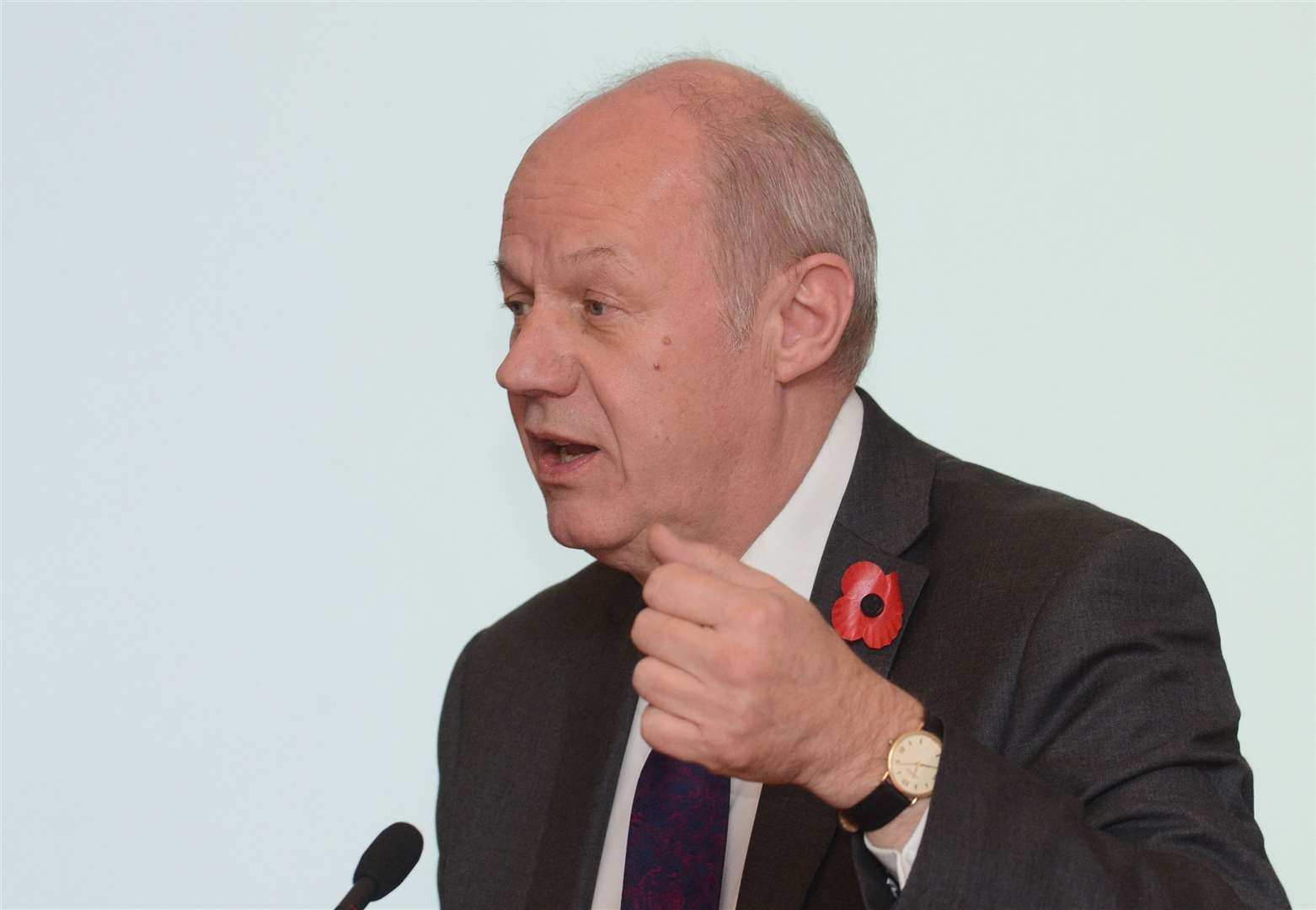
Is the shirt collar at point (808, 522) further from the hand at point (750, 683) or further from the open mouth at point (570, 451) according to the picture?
the hand at point (750, 683)

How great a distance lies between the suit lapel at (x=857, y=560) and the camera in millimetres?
2078

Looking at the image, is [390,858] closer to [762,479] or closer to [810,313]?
[762,479]

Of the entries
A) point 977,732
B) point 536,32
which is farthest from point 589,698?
point 536,32

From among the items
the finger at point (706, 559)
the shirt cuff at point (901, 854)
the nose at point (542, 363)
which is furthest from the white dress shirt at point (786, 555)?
the finger at point (706, 559)

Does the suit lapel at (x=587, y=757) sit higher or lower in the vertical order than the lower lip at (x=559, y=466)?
lower

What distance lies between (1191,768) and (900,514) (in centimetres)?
60

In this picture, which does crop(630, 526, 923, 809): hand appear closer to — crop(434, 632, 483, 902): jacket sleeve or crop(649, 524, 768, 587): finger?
crop(649, 524, 768, 587): finger

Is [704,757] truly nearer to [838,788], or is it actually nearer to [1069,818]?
[838,788]

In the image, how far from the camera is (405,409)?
344cm

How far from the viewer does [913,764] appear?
5.47 ft

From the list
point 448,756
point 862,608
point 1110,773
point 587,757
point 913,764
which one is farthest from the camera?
point 448,756

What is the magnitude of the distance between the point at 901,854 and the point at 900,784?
73 millimetres

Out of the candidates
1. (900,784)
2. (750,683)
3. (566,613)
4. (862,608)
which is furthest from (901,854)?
(566,613)

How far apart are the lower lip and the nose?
0.10m
